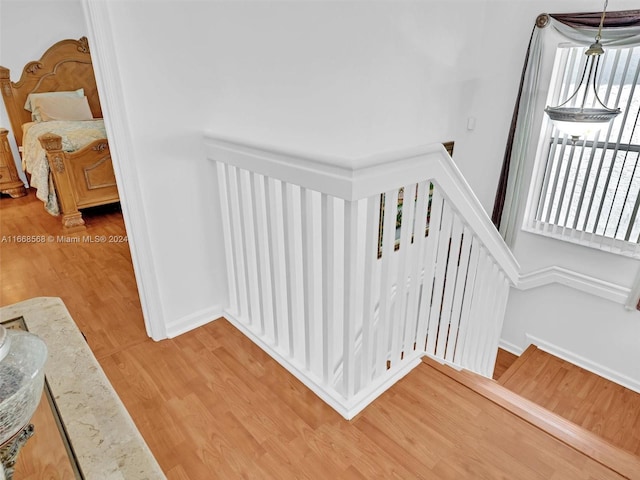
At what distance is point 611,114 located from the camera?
2377 mm

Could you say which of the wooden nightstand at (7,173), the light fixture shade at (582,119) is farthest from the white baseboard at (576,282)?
the wooden nightstand at (7,173)

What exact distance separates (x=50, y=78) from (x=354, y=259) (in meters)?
5.00

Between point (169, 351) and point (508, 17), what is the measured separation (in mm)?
3794

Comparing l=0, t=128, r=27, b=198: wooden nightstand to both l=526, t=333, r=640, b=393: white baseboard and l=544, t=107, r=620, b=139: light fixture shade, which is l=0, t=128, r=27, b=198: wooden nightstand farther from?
l=526, t=333, r=640, b=393: white baseboard

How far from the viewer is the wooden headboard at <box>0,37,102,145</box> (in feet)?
14.6

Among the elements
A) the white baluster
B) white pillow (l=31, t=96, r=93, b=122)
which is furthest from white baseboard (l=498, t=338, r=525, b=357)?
white pillow (l=31, t=96, r=93, b=122)

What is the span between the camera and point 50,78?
4.62 m

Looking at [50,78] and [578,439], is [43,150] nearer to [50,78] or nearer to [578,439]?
[50,78]

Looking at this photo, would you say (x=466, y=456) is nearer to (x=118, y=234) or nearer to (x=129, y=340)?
(x=129, y=340)

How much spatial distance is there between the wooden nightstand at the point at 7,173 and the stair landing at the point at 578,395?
17.5ft

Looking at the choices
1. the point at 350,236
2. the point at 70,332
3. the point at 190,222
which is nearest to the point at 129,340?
the point at 190,222

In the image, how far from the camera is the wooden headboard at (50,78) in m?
4.46

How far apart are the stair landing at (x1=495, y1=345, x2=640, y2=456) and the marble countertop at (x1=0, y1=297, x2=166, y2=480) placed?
132 inches

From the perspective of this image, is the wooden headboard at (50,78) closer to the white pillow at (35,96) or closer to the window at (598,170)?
the white pillow at (35,96)
